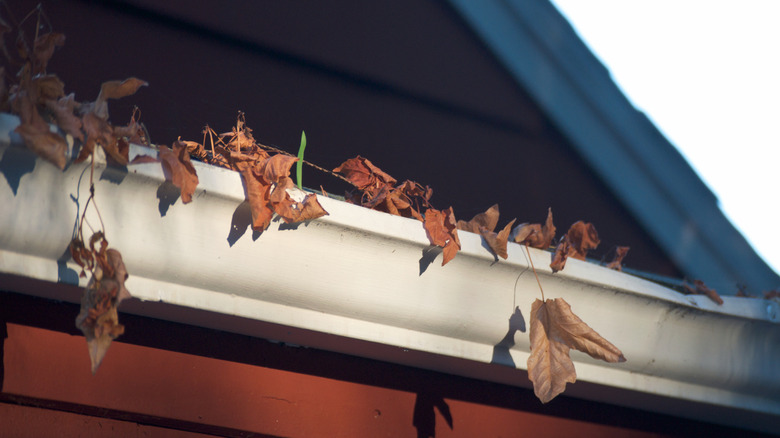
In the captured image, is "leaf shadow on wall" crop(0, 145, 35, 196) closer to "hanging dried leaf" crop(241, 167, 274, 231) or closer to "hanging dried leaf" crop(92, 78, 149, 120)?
"hanging dried leaf" crop(92, 78, 149, 120)

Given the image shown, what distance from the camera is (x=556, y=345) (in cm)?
73

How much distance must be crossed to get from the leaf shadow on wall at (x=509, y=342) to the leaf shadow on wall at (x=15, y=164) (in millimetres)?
608

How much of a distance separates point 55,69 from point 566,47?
3.78 feet

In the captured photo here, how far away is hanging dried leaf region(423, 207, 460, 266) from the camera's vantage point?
27.3 inches

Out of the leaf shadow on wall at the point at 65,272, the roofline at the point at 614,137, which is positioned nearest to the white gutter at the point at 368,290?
the leaf shadow on wall at the point at 65,272

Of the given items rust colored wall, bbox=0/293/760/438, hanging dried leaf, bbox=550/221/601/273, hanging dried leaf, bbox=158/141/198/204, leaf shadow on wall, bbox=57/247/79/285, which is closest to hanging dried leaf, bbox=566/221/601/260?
hanging dried leaf, bbox=550/221/601/273

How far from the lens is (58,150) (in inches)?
20.9

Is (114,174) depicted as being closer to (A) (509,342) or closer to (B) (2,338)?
(B) (2,338)

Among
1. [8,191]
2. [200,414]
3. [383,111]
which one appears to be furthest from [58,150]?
[383,111]

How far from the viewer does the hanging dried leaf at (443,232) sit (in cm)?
69

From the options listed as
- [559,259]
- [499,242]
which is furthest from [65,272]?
[559,259]

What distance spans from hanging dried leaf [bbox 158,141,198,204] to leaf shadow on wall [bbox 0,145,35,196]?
122mm

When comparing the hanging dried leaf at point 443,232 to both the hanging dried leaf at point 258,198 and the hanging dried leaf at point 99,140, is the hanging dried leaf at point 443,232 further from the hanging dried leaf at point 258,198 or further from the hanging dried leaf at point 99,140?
the hanging dried leaf at point 99,140

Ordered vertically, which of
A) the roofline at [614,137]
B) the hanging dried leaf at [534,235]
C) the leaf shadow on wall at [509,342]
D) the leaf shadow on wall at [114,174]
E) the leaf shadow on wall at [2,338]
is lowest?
the leaf shadow on wall at [2,338]
